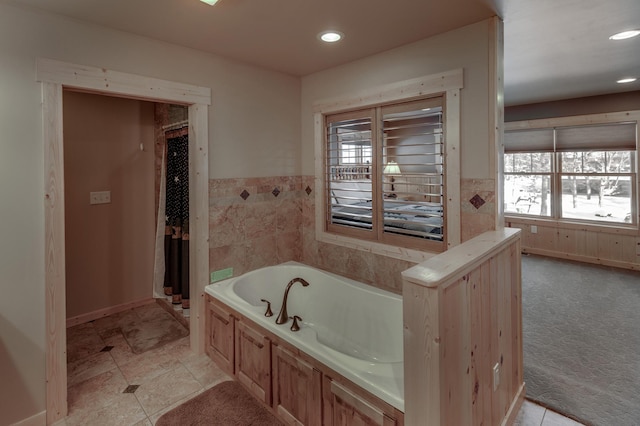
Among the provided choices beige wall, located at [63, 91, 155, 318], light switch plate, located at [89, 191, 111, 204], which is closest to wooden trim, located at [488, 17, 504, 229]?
beige wall, located at [63, 91, 155, 318]

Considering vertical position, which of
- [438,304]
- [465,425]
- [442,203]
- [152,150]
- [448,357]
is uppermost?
[152,150]

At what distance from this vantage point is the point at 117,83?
2.23 m

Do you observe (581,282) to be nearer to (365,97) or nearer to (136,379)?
(365,97)

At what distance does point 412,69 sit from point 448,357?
2063 mm

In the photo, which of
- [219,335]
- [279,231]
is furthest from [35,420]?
[279,231]

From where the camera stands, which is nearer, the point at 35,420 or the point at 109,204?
the point at 35,420

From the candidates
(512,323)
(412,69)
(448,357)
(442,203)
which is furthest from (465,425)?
(412,69)

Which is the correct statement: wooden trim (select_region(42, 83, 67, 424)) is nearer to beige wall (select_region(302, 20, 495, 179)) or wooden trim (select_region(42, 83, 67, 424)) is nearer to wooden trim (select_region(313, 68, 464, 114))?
wooden trim (select_region(313, 68, 464, 114))

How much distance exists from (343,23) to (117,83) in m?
1.57

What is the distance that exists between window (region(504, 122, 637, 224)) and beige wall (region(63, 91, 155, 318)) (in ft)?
19.6

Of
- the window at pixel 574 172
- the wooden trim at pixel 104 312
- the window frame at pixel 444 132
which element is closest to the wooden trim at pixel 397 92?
the window frame at pixel 444 132

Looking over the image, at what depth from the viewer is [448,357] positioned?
1.28 meters

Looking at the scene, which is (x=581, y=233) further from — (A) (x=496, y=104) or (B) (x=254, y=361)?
(B) (x=254, y=361)

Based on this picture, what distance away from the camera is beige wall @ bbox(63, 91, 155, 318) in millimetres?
3244
